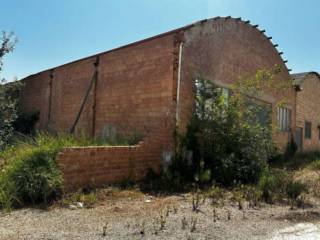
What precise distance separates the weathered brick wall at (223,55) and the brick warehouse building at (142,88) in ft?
0.12

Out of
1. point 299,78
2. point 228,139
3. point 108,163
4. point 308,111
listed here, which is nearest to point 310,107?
point 308,111

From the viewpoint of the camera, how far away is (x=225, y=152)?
34.2ft

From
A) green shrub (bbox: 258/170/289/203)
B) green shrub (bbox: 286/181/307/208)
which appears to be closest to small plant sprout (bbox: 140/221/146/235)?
green shrub (bbox: 258/170/289/203)

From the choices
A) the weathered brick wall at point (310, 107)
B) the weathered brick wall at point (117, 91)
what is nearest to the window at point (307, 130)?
the weathered brick wall at point (310, 107)

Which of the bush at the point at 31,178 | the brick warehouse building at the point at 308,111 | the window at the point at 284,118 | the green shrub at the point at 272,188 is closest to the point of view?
the bush at the point at 31,178

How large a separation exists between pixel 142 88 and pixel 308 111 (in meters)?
14.6

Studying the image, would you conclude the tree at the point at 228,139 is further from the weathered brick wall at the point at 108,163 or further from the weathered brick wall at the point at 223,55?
the weathered brick wall at the point at 108,163

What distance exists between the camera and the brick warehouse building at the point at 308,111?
20.8 meters

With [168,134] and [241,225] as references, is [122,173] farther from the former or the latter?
[241,225]

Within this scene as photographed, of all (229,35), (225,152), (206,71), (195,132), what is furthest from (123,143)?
(229,35)

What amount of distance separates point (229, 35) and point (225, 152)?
238 inches

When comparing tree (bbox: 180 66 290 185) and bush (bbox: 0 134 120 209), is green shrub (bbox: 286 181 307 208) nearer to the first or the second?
tree (bbox: 180 66 290 185)

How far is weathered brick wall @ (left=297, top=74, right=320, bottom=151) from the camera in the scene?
21.1 metres

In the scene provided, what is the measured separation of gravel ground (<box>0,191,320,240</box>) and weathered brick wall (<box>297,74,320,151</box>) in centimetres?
1486
